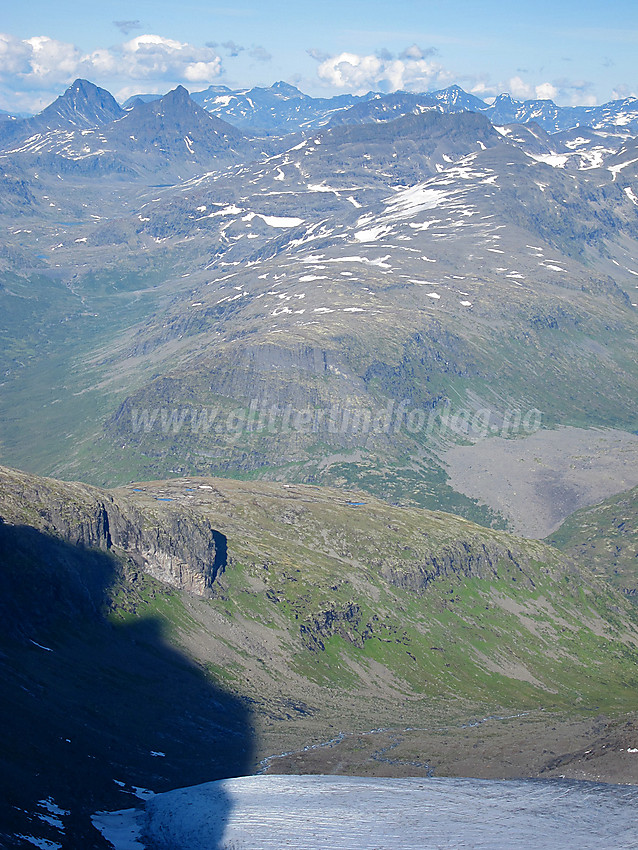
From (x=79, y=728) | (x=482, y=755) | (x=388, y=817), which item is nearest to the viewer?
(x=388, y=817)

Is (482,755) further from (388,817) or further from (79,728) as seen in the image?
(79,728)

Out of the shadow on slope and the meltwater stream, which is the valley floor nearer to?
the meltwater stream

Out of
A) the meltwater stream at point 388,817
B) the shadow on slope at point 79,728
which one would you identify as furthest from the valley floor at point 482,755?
the shadow on slope at point 79,728

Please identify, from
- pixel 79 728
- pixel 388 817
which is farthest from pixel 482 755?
pixel 79 728

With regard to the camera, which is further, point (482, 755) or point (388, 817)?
point (482, 755)

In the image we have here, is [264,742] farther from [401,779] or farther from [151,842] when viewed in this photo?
[151,842]

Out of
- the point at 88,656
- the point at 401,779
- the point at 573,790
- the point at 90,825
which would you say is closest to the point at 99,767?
the point at 90,825

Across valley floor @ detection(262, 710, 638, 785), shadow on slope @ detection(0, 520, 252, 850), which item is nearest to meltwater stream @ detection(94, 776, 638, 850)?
shadow on slope @ detection(0, 520, 252, 850)
